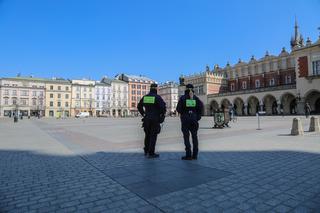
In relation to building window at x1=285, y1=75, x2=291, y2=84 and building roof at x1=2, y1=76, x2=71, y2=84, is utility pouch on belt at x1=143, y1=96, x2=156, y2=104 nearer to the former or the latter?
building window at x1=285, y1=75, x2=291, y2=84

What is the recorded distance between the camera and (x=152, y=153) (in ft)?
20.2

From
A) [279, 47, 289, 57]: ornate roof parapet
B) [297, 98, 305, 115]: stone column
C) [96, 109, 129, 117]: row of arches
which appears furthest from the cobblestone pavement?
[96, 109, 129, 117]: row of arches

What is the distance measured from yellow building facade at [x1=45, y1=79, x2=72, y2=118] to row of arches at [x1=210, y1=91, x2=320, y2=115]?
171 ft

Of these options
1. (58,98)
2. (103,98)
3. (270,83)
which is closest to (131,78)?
(103,98)

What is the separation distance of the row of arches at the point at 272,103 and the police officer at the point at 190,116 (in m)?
34.6

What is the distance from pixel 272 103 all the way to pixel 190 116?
50.0 meters

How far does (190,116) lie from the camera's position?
5922 millimetres

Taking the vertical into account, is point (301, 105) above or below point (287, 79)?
below

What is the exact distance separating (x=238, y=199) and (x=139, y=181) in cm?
168

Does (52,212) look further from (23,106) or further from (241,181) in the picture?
(23,106)

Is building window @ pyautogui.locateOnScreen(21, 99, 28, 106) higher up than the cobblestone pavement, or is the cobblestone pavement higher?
building window @ pyautogui.locateOnScreen(21, 99, 28, 106)

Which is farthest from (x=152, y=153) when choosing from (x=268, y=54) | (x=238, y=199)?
(x=268, y=54)

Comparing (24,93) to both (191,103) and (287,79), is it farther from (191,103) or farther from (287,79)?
(191,103)

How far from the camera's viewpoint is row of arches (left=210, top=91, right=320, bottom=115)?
1682 inches
